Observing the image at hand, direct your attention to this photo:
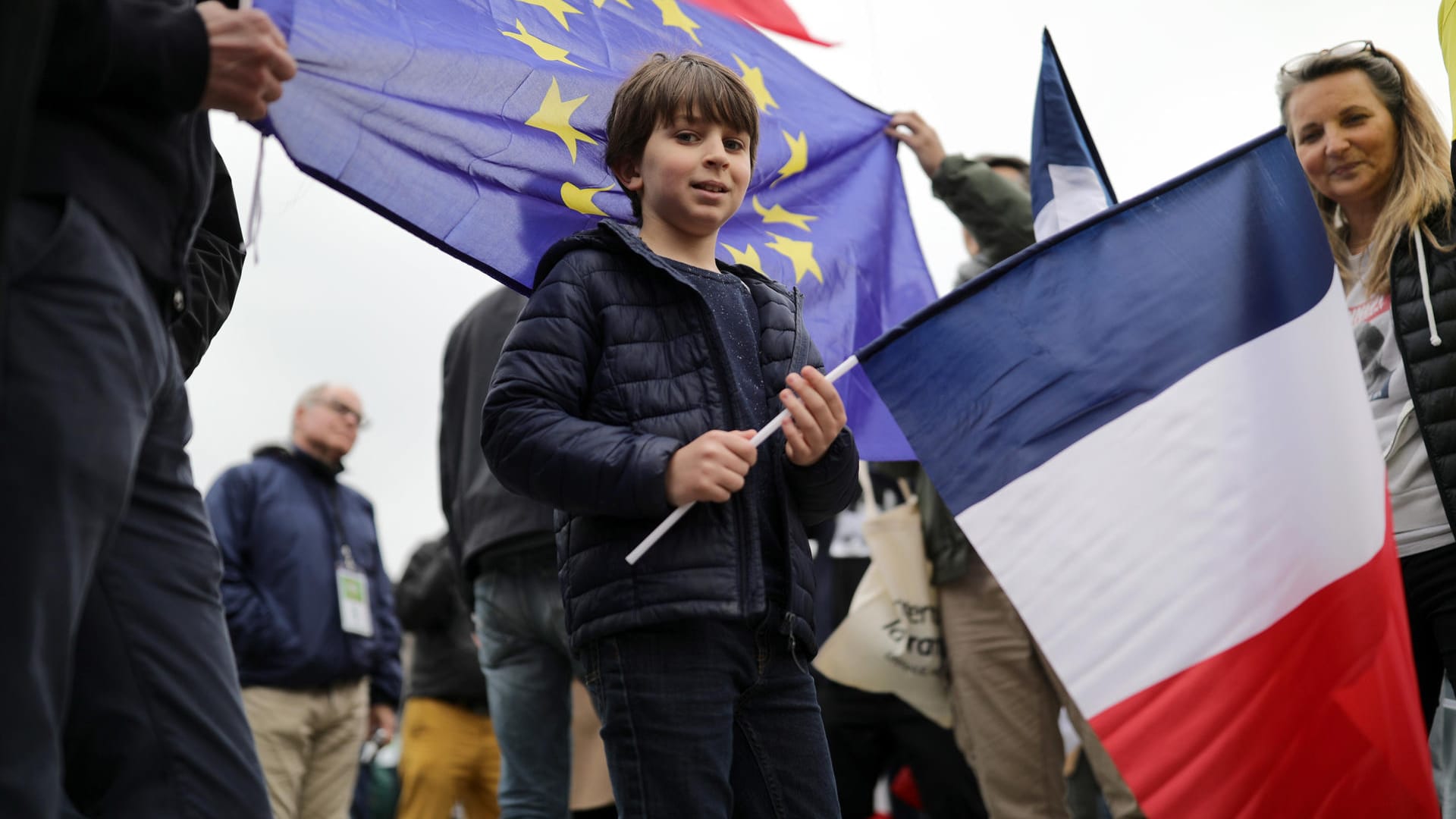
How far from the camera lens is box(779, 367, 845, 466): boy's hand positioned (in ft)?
7.89

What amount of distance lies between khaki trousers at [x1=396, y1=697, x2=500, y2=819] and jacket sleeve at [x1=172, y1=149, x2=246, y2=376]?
4073 millimetres

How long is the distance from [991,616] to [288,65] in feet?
11.2

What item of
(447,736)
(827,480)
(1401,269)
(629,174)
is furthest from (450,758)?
(1401,269)

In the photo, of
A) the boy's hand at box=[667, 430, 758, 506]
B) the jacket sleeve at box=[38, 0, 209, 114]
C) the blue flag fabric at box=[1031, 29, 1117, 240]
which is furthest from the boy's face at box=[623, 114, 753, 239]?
the blue flag fabric at box=[1031, 29, 1117, 240]

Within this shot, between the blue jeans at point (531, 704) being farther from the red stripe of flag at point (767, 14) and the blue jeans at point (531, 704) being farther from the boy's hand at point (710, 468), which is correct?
the boy's hand at point (710, 468)

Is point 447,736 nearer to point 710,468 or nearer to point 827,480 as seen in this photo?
point 827,480

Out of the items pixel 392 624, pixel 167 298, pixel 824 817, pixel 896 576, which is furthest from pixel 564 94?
pixel 392 624

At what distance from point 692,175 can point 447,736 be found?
428 centimetres

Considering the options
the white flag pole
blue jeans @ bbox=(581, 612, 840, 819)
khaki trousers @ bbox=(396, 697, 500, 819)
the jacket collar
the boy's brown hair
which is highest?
the boy's brown hair

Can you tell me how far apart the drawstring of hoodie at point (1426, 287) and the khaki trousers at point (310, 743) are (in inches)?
171

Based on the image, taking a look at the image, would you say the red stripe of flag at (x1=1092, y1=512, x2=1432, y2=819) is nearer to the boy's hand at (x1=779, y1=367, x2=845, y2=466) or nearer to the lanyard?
the boy's hand at (x1=779, y1=367, x2=845, y2=466)

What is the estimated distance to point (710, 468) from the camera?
7.37 feet

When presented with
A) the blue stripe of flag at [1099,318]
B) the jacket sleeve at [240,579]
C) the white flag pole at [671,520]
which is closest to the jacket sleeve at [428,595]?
the jacket sleeve at [240,579]

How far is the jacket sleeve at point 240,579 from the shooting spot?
5562 millimetres
